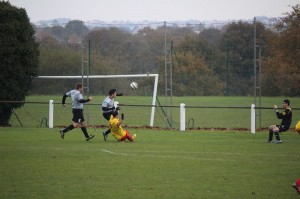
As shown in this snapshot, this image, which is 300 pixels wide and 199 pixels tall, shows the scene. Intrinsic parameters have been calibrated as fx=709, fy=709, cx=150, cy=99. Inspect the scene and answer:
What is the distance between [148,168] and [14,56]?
2009 centimetres

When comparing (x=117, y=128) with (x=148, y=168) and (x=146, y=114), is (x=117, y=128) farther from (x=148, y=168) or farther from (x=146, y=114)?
(x=146, y=114)

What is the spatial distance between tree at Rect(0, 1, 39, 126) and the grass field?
876 cm

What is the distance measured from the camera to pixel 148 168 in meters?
17.6

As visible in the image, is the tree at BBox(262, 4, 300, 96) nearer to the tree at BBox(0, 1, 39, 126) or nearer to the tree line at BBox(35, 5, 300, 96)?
the tree line at BBox(35, 5, 300, 96)

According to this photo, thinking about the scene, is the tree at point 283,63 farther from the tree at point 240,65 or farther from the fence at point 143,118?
the fence at point 143,118

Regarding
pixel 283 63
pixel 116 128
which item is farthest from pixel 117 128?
pixel 283 63

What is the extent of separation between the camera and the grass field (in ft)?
45.2

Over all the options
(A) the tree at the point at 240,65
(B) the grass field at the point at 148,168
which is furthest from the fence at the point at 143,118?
(B) the grass field at the point at 148,168

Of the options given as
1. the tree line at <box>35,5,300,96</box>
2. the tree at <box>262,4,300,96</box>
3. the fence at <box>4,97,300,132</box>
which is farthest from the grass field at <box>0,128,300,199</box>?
the tree line at <box>35,5,300,96</box>

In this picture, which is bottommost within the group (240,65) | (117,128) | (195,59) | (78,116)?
(117,128)

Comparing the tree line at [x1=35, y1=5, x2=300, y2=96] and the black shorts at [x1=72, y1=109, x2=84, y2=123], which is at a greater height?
the tree line at [x1=35, y1=5, x2=300, y2=96]

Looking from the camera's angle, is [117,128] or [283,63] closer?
[117,128]

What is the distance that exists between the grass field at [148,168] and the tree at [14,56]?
28.7 ft

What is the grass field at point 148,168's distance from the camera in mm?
13773
